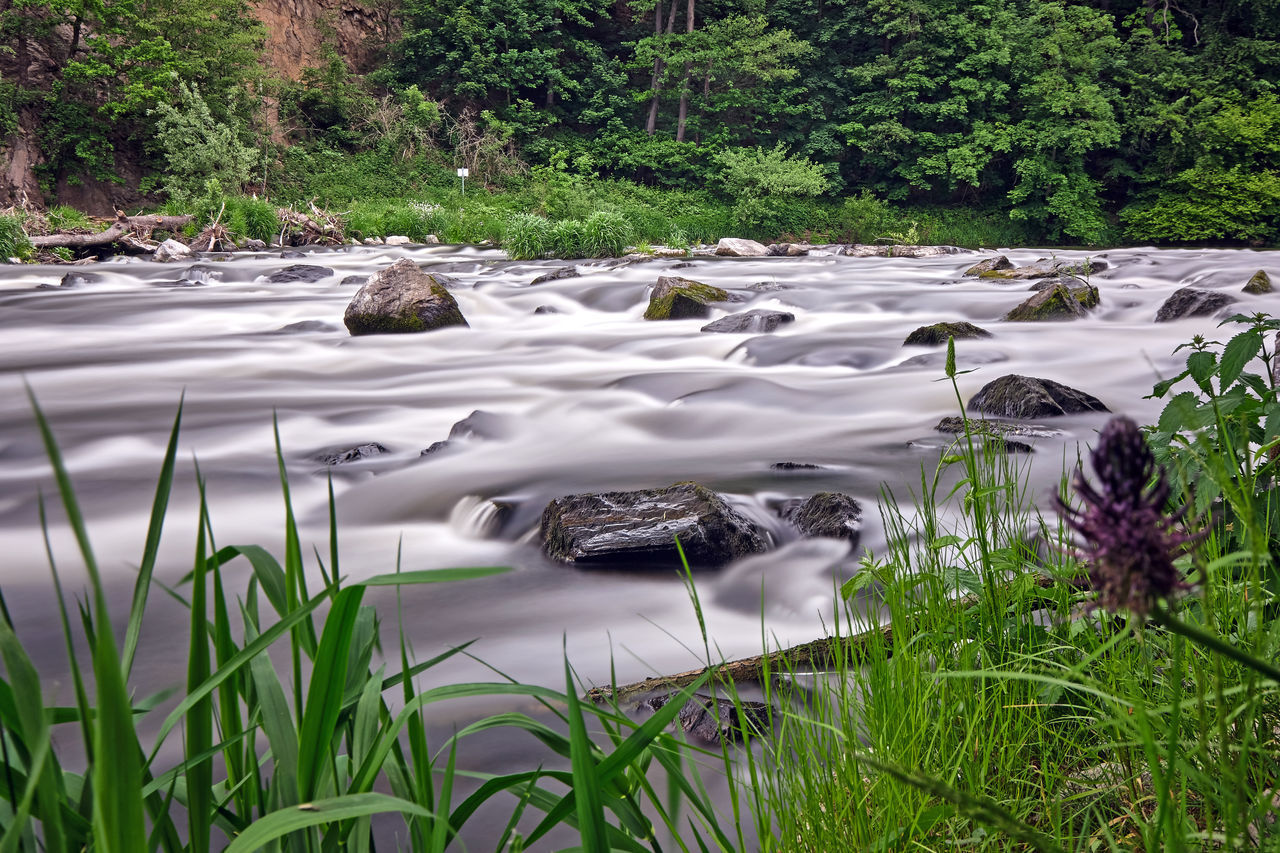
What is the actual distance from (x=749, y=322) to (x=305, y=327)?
14.6 feet

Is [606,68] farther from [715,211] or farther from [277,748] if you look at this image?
[277,748]

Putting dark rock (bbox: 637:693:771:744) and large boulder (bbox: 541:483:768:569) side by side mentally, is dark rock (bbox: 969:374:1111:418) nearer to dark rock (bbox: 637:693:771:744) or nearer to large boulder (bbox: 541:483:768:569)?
large boulder (bbox: 541:483:768:569)

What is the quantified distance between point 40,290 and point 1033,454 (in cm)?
1137

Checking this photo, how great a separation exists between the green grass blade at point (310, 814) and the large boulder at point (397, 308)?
7.91 metres

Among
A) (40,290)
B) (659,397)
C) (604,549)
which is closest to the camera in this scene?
(604,549)

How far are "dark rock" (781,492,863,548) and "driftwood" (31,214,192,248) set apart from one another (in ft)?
51.8

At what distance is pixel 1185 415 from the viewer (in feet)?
2.34

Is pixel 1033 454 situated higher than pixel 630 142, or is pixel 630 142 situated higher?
pixel 630 142

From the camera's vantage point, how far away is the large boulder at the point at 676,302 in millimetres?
9562

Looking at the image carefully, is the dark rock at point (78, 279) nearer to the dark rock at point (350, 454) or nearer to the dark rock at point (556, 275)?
the dark rock at point (556, 275)

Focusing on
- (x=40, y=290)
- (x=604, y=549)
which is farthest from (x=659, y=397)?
(x=40, y=290)

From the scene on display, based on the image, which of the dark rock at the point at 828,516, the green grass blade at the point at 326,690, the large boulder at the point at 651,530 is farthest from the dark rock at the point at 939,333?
the green grass blade at the point at 326,690

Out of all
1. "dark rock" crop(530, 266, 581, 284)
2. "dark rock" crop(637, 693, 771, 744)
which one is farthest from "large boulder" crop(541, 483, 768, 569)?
"dark rock" crop(530, 266, 581, 284)

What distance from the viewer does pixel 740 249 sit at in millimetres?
19828
